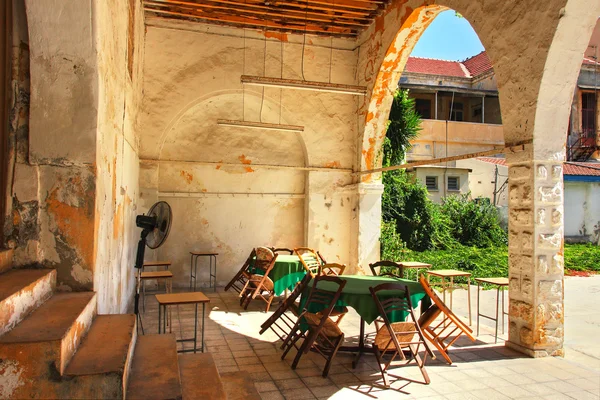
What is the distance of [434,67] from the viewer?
2170cm

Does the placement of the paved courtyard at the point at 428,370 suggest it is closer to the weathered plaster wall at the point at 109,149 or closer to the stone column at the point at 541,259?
the stone column at the point at 541,259

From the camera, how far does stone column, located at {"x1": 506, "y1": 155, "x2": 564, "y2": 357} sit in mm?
4930

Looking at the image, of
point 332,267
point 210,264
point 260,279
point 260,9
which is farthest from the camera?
point 210,264

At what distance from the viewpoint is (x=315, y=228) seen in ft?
31.3

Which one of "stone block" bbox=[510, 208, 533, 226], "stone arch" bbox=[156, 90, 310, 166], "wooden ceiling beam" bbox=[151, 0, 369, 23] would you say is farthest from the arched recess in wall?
"stone block" bbox=[510, 208, 533, 226]

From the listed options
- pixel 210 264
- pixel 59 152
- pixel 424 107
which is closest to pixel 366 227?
pixel 210 264

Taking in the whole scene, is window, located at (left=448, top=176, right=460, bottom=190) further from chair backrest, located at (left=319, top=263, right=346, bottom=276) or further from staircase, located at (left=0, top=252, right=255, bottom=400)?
staircase, located at (left=0, top=252, right=255, bottom=400)

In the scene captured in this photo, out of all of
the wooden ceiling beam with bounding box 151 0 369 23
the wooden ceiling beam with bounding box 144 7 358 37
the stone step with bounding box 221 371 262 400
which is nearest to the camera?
the stone step with bounding box 221 371 262 400

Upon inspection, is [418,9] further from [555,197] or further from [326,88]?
[555,197]

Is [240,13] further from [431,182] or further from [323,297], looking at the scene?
[431,182]

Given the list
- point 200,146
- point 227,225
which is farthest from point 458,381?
point 200,146

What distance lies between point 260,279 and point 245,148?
3.25 metres

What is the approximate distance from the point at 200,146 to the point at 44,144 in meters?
6.53

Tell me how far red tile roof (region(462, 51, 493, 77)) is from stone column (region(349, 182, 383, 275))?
43.9 feet
